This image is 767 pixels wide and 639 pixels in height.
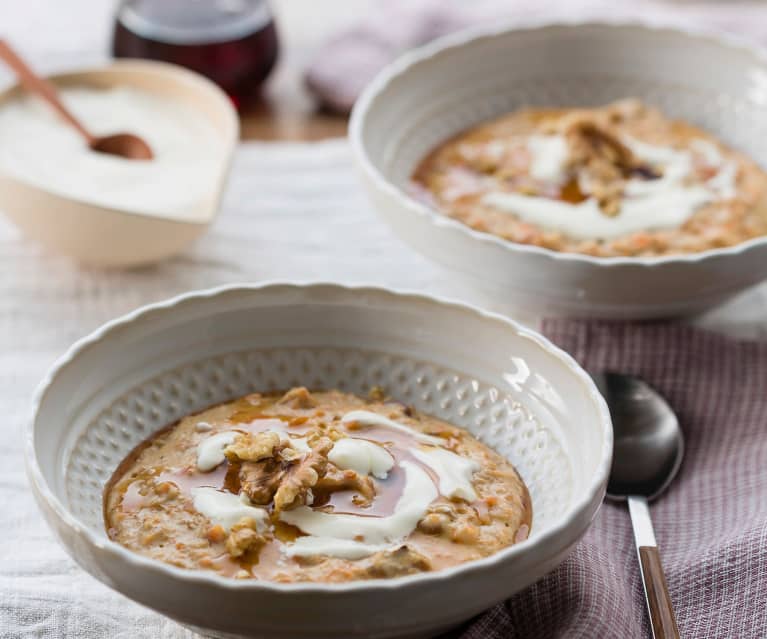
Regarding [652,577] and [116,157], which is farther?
[116,157]

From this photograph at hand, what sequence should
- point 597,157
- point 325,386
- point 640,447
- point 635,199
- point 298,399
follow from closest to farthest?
point 298,399 → point 325,386 → point 640,447 → point 635,199 → point 597,157

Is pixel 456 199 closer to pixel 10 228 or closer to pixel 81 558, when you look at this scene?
pixel 10 228

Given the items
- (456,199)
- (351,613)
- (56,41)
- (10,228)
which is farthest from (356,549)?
(56,41)

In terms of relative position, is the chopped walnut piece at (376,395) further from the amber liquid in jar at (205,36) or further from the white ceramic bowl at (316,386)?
the amber liquid in jar at (205,36)

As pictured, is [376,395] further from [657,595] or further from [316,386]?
[657,595]

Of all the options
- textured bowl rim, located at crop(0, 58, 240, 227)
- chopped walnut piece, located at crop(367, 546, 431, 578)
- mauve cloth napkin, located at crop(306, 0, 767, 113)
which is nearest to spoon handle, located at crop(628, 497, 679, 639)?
chopped walnut piece, located at crop(367, 546, 431, 578)

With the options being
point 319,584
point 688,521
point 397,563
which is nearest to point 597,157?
point 688,521

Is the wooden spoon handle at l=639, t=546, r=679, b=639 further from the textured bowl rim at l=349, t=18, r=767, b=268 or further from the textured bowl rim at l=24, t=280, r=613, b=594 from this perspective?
the textured bowl rim at l=349, t=18, r=767, b=268
